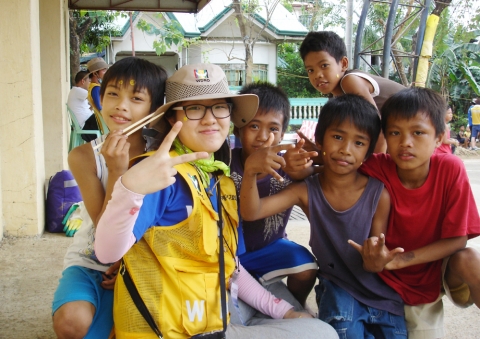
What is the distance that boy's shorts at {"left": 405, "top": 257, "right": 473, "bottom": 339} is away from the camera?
192cm

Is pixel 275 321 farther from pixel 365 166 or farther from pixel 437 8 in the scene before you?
pixel 437 8

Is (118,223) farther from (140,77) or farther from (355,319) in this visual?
(355,319)

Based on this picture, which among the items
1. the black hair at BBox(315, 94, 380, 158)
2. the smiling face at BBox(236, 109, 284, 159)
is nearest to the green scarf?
the smiling face at BBox(236, 109, 284, 159)

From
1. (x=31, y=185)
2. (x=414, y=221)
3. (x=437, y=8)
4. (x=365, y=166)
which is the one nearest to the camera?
(x=414, y=221)

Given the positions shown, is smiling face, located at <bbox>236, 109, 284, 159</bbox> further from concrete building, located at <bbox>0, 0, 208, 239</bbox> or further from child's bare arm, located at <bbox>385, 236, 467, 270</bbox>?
concrete building, located at <bbox>0, 0, 208, 239</bbox>

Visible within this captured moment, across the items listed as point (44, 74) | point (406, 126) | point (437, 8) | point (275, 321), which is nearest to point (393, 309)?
point (275, 321)

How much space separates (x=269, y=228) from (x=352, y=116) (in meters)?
0.67

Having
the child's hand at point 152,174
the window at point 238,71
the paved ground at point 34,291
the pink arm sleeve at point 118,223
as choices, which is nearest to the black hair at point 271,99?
the child's hand at point 152,174

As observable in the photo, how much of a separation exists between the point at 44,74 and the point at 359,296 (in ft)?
16.3

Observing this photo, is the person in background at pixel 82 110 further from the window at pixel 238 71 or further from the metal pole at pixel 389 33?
the window at pixel 238 71

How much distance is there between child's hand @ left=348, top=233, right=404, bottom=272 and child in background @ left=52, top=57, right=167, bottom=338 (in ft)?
3.19

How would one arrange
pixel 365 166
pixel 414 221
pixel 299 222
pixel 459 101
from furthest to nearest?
pixel 459 101 → pixel 299 222 → pixel 365 166 → pixel 414 221

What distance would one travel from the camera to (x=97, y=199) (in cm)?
173

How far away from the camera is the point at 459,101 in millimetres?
18516
